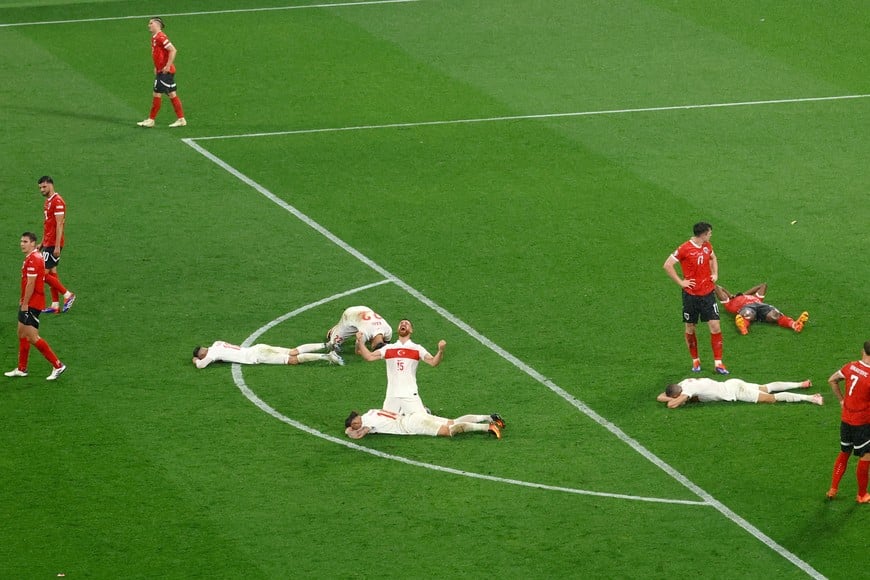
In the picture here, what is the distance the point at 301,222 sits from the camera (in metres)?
27.2

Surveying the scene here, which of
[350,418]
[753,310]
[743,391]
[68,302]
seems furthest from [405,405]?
[68,302]

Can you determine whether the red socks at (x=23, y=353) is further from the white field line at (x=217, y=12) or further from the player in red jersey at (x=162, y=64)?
the white field line at (x=217, y=12)

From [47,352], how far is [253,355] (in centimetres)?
279

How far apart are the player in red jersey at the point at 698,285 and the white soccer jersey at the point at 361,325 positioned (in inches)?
159

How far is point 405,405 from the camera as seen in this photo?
19.2m

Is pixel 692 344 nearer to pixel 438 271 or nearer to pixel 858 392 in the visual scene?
pixel 858 392

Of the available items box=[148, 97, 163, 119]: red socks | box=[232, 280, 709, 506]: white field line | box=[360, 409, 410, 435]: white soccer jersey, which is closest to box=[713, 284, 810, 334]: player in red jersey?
box=[232, 280, 709, 506]: white field line

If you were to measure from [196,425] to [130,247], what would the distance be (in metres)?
7.21

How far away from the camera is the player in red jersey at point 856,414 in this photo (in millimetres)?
16625

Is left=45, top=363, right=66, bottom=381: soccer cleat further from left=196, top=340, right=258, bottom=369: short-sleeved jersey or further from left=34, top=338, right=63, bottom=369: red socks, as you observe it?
left=196, top=340, right=258, bottom=369: short-sleeved jersey

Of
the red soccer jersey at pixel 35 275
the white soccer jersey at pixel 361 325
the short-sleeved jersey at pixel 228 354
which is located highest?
the red soccer jersey at pixel 35 275

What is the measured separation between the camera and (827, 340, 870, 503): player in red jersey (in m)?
16.6

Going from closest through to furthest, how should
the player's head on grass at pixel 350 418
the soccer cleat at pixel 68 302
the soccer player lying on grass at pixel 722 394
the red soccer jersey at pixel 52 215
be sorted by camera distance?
the player's head on grass at pixel 350 418 < the soccer player lying on grass at pixel 722 394 < the red soccer jersey at pixel 52 215 < the soccer cleat at pixel 68 302

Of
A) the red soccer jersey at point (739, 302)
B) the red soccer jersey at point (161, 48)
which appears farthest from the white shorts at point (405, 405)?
the red soccer jersey at point (161, 48)
